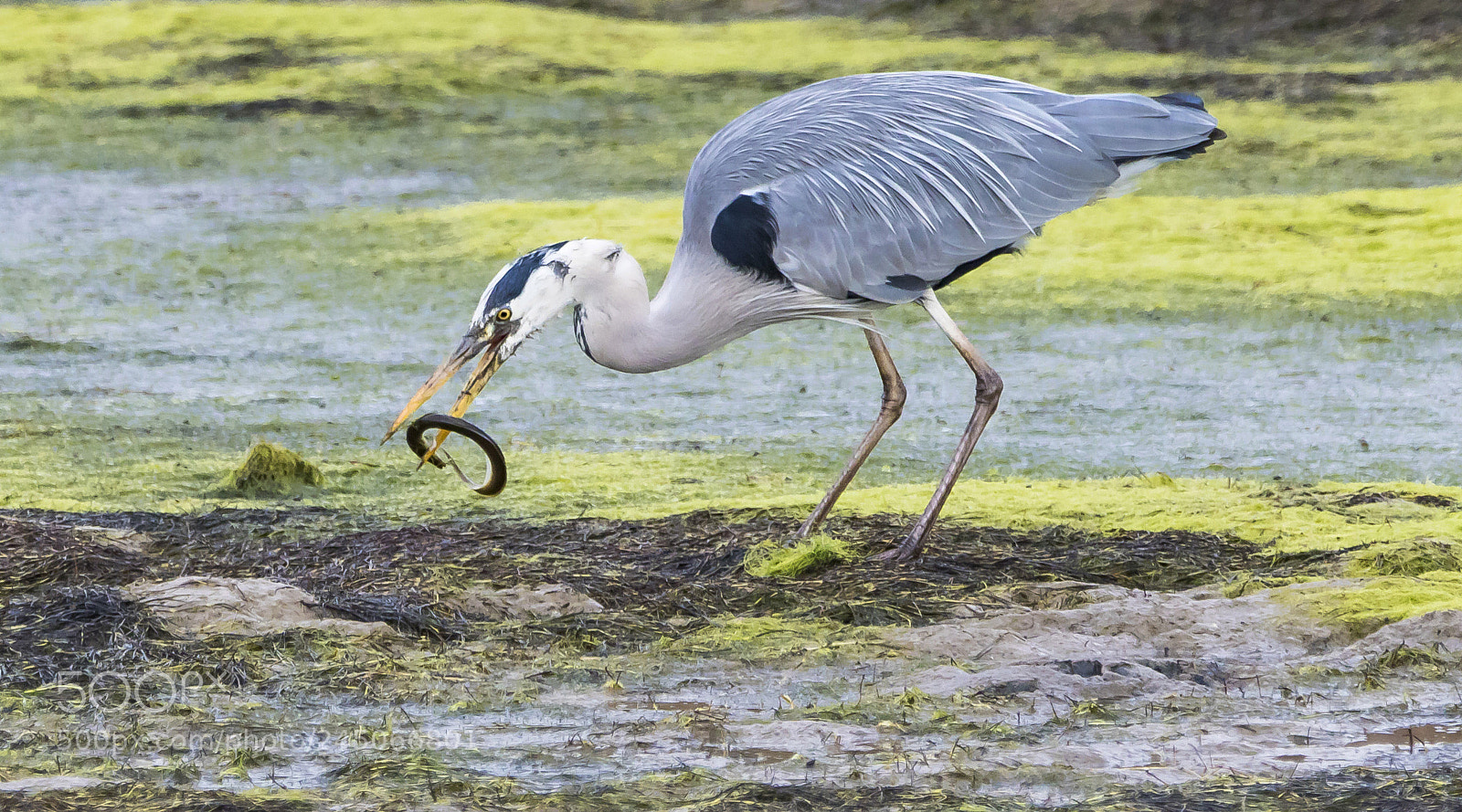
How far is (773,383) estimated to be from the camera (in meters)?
7.02

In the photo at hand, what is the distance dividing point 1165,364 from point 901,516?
7.92 feet

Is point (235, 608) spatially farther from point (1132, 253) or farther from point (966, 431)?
point (1132, 253)

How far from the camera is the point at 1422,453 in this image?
5.80m

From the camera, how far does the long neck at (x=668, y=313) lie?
4488 millimetres

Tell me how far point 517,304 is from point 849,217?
856 mm

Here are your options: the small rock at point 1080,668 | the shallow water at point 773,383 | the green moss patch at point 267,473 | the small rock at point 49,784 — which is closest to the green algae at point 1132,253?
the shallow water at point 773,383

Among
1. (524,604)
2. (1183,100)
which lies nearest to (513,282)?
(524,604)

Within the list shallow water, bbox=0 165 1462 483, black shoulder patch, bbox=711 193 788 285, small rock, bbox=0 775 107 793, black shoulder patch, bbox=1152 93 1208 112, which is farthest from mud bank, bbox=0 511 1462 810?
shallow water, bbox=0 165 1462 483

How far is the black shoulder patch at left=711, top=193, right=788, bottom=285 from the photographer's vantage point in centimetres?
452

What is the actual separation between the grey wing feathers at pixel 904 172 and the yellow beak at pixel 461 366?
22.7 inches

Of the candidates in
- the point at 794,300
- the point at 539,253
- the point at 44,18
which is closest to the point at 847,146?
the point at 794,300

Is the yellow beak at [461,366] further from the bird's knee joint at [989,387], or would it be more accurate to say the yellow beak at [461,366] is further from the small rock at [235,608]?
the bird's knee joint at [989,387]

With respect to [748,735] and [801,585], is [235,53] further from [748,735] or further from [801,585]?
[748,735]

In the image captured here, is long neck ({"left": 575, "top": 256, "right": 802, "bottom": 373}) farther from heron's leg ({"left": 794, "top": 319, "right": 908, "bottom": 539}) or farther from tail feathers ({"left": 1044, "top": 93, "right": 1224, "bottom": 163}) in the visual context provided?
tail feathers ({"left": 1044, "top": 93, "right": 1224, "bottom": 163})
